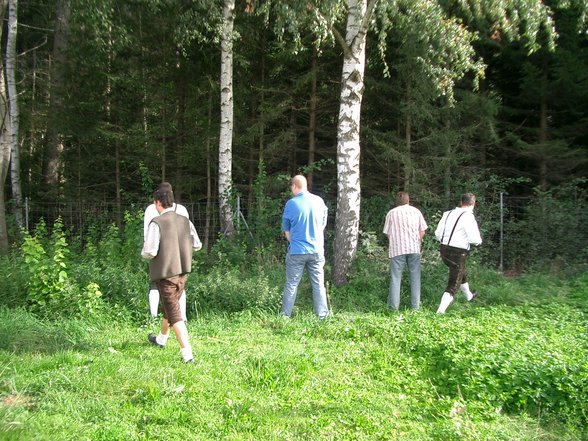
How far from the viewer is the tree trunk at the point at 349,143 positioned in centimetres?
802

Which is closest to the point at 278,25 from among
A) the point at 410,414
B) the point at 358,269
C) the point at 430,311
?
the point at 358,269

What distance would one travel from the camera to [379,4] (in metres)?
8.02

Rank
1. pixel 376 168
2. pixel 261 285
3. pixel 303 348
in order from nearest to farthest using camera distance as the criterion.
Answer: pixel 303 348 → pixel 261 285 → pixel 376 168

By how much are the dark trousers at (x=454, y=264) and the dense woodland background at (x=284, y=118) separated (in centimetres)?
380

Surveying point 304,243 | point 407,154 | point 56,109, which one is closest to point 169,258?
point 304,243

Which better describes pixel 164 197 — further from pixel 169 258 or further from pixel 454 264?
pixel 454 264

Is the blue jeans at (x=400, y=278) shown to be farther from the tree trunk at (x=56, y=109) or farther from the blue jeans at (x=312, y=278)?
the tree trunk at (x=56, y=109)

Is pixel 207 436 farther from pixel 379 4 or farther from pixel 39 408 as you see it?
pixel 379 4

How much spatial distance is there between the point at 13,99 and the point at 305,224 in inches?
413

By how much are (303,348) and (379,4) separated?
18.7ft

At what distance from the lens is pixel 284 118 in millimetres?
14992

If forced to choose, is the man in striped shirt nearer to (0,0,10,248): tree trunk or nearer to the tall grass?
the tall grass

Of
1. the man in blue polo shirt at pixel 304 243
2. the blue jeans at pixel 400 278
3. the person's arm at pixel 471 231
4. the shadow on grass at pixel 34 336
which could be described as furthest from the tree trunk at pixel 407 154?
the shadow on grass at pixel 34 336

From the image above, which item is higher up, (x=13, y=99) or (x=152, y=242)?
(x=13, y=99)
